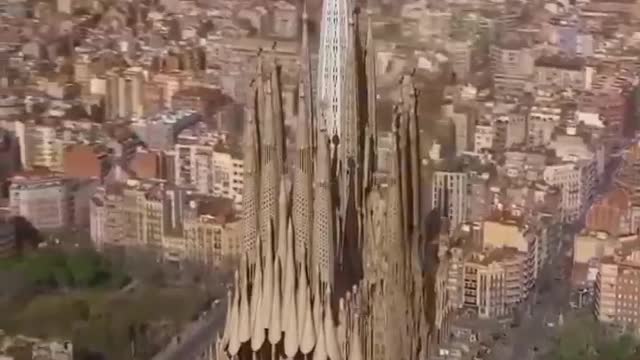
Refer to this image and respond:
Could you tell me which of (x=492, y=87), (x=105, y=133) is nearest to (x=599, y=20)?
(x=492, y=87)

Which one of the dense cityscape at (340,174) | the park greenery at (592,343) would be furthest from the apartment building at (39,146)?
the park greenery at (592,343)

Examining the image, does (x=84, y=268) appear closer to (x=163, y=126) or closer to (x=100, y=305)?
(x=100, y=305)

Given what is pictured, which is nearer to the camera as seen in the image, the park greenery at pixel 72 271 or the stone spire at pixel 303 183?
the stone spire at pixel 303 183

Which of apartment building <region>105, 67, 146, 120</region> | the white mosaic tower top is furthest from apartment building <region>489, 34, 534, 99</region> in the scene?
apartment building <region>105, 67, 146, 120</region>

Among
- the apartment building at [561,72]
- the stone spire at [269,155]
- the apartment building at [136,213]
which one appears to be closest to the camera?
the apartment building at [561,72]

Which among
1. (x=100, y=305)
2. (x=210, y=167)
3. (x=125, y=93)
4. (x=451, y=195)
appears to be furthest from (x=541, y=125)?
(x=100, y=305)

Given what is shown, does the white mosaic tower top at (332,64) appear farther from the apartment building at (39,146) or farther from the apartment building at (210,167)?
the apartment building at (39,146)

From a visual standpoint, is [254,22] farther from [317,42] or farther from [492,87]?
[492,87]
